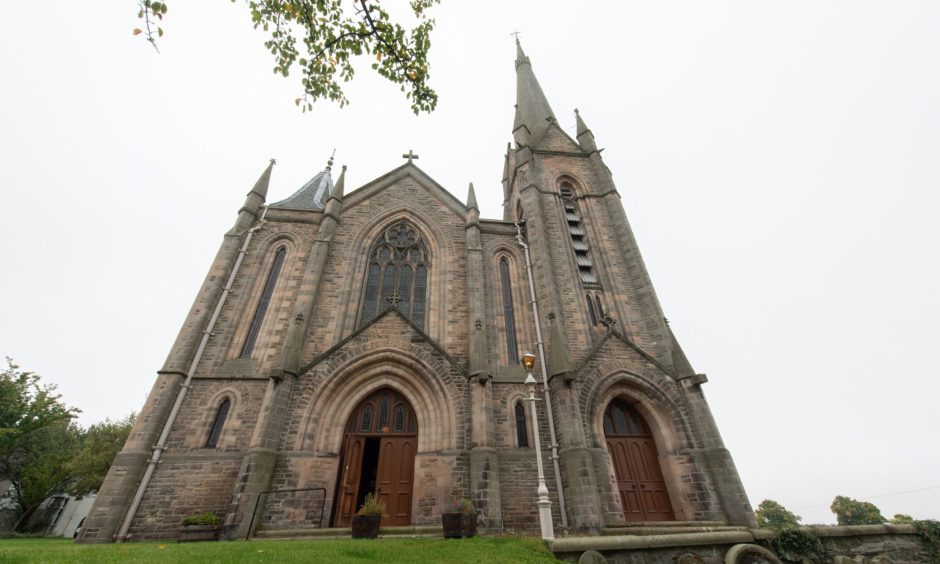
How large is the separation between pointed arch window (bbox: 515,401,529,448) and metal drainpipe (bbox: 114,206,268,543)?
10304 mm

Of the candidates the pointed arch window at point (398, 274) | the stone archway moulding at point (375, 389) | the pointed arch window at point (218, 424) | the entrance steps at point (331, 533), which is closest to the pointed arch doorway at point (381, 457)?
the stone archway moulding at point (375, 389)

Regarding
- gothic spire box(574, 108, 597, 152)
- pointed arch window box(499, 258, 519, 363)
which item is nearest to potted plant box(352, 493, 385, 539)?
pointed arch window box(499, 258, 519, 363)

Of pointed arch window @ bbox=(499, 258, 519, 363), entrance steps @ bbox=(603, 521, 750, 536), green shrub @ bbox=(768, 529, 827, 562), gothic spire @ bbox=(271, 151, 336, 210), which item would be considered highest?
gothic spire @ bbox=(271, 151, 336, 210)

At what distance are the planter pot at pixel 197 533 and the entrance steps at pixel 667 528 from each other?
9718 mm

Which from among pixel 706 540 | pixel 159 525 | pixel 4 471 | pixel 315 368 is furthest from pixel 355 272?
pixel 4 471

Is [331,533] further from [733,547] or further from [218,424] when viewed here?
[733,547]

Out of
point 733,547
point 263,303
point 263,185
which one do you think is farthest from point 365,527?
point 263,185

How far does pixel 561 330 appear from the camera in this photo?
13797 millimetres

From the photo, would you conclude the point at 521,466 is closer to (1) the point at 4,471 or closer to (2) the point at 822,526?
(2) the point at 822,526

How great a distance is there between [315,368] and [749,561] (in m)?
11.4

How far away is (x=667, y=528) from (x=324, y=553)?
29.6 feet

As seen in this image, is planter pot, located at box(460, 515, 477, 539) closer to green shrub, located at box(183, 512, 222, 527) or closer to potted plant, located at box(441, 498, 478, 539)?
potted plant, located at box(441, 498, 478, 539)

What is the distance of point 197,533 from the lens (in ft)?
30.5

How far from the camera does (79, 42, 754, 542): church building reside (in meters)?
10.4
